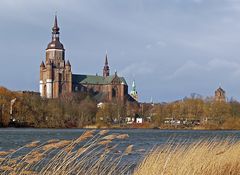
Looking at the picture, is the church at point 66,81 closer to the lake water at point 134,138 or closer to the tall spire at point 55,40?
the tall spire at point 55,40

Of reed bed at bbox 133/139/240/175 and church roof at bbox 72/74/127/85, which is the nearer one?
reed bed at bbox 133/139/240/175

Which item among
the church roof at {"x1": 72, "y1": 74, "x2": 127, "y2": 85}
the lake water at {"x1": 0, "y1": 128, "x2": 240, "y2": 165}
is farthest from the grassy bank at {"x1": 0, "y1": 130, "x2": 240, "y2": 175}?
the church roof at {"x1": 72, "y1": 74, "x2": 127, "y2": 85}

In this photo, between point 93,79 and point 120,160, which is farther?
point 93,79

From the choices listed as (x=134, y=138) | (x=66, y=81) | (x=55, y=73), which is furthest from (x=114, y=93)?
(x=134, y=138)

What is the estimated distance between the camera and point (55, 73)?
162750 millimetres

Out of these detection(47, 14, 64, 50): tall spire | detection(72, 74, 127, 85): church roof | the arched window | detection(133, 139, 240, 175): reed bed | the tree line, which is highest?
detection(47, 14, 64, 50): tall spire

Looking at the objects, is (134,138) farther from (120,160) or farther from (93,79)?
(93,79)

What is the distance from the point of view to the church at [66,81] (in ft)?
526

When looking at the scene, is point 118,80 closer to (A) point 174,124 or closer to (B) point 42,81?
(B) point 42,81

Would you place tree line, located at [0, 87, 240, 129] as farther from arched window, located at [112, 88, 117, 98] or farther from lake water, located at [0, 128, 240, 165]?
arched window, located at [112, 88, 117, 98]

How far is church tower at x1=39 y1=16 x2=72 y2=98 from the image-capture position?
159750 millimetres

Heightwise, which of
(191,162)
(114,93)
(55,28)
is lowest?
(191,162)

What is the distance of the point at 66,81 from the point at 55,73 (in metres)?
4.29

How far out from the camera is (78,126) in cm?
10406
